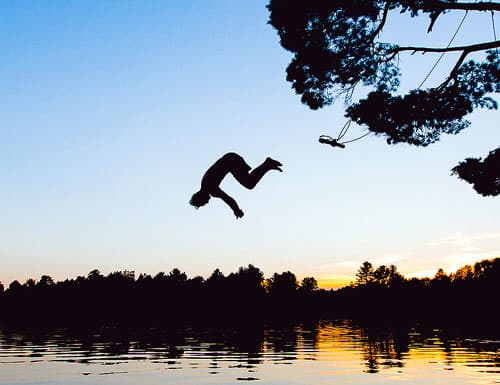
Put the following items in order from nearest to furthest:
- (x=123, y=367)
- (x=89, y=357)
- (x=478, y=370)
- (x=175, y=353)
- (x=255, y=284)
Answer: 1. (x=478, y=370)
2. (x=123, y=367)
3. (x=89, y=357)
4. (x=175, y=353)
5. (x=255, y=284)

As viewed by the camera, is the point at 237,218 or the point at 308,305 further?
the point at 308,305

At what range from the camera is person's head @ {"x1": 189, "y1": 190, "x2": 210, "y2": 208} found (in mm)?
8766

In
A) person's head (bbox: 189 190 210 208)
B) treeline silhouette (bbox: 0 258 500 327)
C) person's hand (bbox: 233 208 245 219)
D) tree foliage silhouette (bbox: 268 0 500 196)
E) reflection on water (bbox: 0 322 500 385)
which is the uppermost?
treeline silhouette (bbox: 0 258 500 327)

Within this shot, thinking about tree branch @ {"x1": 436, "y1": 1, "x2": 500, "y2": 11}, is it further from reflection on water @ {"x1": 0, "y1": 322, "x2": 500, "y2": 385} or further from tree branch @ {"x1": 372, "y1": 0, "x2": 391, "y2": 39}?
reflection on water @ {"x1": 0, "y1": 322, "x2": 500, "y2": 385}

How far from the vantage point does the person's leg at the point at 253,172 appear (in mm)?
8820

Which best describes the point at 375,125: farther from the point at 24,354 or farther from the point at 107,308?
the point at 107,308

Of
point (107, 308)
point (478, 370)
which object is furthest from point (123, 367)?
point (107, 308)

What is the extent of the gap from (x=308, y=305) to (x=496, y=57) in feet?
592

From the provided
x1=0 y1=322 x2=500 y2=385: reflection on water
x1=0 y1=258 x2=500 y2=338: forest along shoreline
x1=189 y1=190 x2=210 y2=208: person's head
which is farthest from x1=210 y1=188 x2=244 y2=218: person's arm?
x1=0 y1=258 x2=500 y2=338: forest along shoreline

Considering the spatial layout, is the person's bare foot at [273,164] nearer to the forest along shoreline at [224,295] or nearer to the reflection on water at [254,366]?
the reflection on water at [254,366]

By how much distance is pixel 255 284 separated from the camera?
18838 cm

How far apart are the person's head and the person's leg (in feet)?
1.72

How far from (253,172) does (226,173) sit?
1.40 ft

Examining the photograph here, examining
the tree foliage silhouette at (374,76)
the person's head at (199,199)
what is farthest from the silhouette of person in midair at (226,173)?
the tree foliage silhouette at (374,76)
